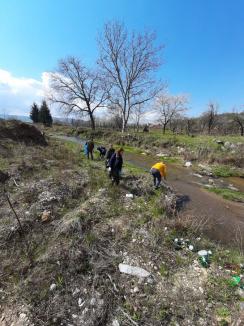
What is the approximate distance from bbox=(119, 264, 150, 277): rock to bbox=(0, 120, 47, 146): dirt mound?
14280 mm

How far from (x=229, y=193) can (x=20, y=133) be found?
52.0 ft

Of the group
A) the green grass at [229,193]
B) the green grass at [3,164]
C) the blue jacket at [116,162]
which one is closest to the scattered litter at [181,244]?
the blue jacket at [116,162]

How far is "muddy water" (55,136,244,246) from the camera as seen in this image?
6424mm

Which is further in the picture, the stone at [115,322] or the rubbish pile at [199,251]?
the rubbish pile at [199,251]

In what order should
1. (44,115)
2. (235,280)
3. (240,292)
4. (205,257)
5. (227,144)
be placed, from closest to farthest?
(240,292), (235,280), (205,257), (227,144), (44,115)

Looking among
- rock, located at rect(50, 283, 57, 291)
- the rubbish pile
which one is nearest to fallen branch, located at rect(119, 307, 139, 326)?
rock, located at rect(50, 283, 57, 291)

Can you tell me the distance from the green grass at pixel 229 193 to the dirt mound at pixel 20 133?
44.1 ft

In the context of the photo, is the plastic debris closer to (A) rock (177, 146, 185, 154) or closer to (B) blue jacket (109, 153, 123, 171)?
(B) blue jacket (109, 153, 123, 171)

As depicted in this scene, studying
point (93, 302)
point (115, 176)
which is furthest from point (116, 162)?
point (93, 302)

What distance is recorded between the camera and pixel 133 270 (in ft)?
13.7

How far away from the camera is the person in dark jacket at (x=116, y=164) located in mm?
8086

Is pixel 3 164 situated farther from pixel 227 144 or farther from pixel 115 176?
pixel 227 144

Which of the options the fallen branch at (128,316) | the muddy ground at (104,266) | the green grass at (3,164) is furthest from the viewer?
the green grass at (3,164)

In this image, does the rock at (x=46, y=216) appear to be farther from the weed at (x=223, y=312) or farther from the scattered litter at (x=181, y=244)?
the weed at (x=223, y=312)
